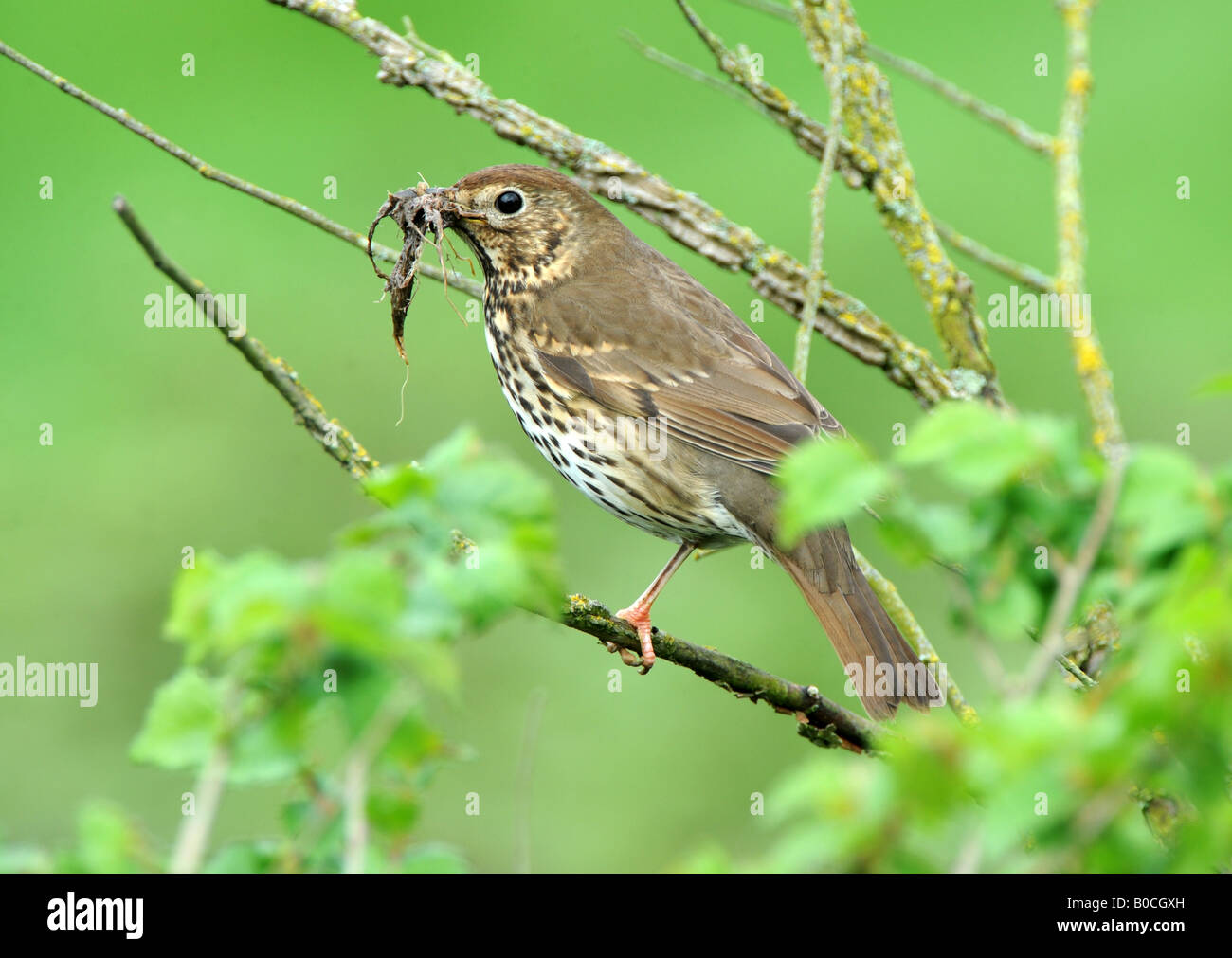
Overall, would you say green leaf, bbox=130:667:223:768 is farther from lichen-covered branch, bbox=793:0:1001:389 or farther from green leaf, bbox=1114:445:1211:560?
lichen-covered branch, bbox=793:0:1001:389

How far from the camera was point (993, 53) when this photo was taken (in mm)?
10672

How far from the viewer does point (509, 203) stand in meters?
5.31

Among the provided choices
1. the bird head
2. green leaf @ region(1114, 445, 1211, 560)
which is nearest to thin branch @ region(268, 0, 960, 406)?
the bird head

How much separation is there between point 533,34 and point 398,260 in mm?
6615

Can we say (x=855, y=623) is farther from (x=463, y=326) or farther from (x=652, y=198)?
(x=463, y=326)

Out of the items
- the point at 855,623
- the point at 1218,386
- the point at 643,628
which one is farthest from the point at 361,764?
the point at 855,623

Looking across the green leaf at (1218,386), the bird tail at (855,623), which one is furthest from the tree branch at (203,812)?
the bird tail at (855,623)

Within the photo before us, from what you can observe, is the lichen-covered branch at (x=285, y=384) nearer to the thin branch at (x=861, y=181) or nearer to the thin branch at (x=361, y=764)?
the thin branch at (x=361, y=764)

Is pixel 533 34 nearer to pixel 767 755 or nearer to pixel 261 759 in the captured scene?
pixel 767 755

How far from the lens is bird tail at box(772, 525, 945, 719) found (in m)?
4.30

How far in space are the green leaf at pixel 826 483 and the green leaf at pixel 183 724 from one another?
2.16 ft

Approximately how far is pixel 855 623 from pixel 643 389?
1099 millimetres

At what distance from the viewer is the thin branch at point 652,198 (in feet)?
14.1

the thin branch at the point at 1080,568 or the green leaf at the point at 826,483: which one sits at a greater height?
the green leaf at the point at 826,483
